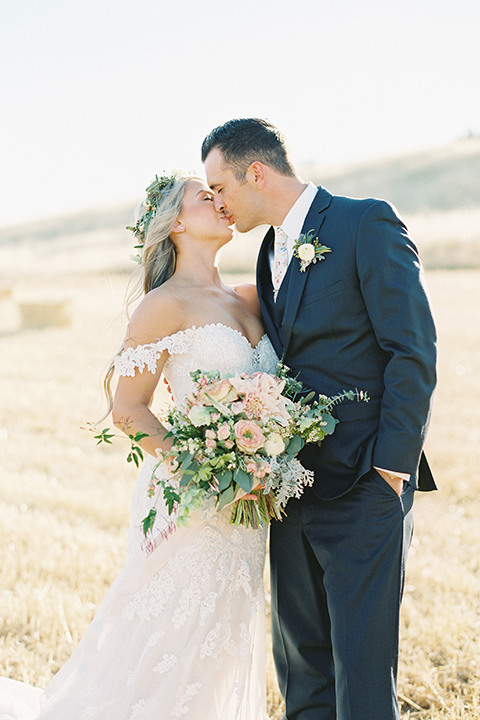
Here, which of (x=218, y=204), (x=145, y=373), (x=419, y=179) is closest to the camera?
(x=145, y=373)

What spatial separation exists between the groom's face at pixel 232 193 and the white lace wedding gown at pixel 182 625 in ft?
1.96

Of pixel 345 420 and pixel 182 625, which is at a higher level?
pixel 345 420

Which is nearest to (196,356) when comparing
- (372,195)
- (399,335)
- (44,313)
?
(399,335)

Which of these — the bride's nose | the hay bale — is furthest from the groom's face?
the hay bale

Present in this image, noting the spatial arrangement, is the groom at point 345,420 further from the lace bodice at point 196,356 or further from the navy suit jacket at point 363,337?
the lace bodice at point 196,356

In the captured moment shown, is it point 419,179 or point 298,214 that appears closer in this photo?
point 298,214

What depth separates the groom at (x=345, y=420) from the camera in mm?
2643

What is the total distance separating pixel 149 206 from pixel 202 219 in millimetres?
365

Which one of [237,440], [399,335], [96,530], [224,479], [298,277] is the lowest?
[96,530]

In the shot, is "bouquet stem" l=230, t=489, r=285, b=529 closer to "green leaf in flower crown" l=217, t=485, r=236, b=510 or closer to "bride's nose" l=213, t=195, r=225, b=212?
"green leaf in flower crown" l=217, t=485, r=236, b=510

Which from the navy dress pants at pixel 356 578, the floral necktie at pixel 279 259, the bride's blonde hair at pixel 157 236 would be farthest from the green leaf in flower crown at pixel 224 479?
the bride's blonde hair at pixel 157 236

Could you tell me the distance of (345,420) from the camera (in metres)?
2.79

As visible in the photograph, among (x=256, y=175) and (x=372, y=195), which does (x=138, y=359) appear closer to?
(x=256, y=175)

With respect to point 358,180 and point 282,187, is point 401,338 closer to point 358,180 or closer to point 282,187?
point 282,187
